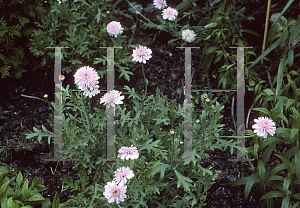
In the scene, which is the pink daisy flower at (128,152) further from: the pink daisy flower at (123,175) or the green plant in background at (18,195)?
the green plant in background at (18,195)

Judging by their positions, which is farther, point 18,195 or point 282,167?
point 282,167

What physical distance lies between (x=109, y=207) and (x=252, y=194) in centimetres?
95

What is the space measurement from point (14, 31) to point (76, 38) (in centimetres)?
45

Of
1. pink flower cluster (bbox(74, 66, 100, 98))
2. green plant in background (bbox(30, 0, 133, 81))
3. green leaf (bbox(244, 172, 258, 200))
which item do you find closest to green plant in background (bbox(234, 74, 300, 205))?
green leaf (bbox(244, 172, 258, 200))

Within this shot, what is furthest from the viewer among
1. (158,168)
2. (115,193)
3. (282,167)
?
(282,167)

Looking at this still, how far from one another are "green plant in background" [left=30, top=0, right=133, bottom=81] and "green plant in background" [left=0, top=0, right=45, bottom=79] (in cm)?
9

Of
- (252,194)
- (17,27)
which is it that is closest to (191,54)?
(252,194)

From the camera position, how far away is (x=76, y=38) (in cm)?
237

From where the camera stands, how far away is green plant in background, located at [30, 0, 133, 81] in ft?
7.74

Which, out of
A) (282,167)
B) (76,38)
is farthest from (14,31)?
(282,167)

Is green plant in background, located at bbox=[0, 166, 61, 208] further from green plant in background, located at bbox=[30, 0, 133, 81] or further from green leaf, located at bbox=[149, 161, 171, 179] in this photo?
green plant in background, located at bbox=[30, 0, 133, 81]

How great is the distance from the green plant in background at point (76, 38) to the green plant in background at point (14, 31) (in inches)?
3.7

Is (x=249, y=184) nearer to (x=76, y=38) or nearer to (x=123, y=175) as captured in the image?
(x=123, y=175)

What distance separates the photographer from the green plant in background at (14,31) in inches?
87.6
